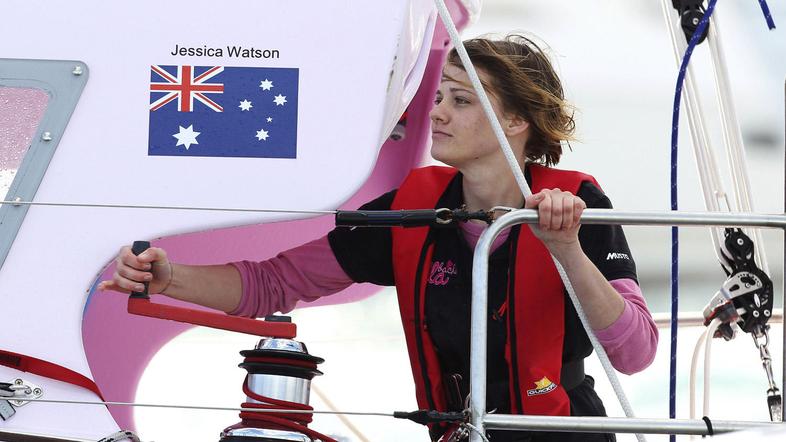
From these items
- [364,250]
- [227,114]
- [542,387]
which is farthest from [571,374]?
[227,114]

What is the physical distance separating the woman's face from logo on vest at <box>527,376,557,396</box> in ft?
1.13

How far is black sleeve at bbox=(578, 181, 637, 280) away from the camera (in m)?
1.82

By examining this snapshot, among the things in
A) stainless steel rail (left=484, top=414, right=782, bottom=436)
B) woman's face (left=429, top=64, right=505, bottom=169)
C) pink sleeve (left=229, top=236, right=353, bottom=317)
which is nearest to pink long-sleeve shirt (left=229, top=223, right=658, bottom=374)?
pink sleeve (left=229, top=236, right=353, bottom=317)

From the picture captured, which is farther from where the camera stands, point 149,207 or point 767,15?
point 767,15

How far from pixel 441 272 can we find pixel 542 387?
0.24 meters

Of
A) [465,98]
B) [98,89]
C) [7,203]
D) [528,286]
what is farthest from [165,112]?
[528,286]

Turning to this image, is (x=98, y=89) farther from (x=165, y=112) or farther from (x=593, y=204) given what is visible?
(x=593, y=204)

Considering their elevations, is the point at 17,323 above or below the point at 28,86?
below

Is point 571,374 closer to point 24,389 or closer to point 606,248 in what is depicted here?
point 606,248

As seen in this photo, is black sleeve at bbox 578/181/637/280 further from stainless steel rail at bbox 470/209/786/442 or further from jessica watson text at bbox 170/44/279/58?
jessica watson text at bbox 170/44/279/58

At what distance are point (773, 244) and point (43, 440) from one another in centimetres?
516

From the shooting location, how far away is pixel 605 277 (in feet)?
5.90

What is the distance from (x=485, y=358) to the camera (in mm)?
1444

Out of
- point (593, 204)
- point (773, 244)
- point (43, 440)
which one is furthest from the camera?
point (773, 244)
